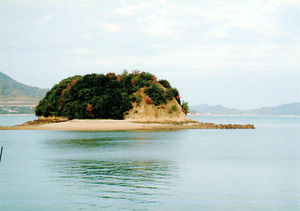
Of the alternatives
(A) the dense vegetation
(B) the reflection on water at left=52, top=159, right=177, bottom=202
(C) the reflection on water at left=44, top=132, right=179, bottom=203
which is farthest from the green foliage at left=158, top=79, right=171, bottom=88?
(B) the reflection on water at left=52, top=159, right=177, bottom=202

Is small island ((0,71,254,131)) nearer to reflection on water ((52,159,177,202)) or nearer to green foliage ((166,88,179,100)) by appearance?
green foliage ((166,88,179,100))

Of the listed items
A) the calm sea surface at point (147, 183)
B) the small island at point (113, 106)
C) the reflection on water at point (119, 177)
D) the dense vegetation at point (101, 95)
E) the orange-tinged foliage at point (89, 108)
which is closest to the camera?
the calm sea surface at point (147, 183)

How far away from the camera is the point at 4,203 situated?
1454cm

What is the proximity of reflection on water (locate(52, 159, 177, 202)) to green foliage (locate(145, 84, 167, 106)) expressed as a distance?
56.6m

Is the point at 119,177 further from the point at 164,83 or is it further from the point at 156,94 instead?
the point at 164,83

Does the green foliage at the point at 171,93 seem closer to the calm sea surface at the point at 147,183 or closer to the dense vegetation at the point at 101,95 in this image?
the dense vegetation at the point at 101,95

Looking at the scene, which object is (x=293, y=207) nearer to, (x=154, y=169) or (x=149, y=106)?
(x=154, y=169)

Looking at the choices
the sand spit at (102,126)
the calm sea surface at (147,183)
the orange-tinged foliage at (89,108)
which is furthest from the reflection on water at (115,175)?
the orange-tinged foliage at (89,108)

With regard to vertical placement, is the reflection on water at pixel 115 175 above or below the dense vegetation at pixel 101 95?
below

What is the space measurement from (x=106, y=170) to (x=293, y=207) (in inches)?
423

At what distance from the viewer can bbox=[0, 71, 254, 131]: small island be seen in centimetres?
7456

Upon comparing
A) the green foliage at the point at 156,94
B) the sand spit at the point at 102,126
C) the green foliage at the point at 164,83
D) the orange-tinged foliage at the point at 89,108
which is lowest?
the sand spit at the point at 102,126

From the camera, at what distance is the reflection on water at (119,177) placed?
15977 millimetres

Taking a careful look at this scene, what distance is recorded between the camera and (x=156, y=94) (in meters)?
82.7
